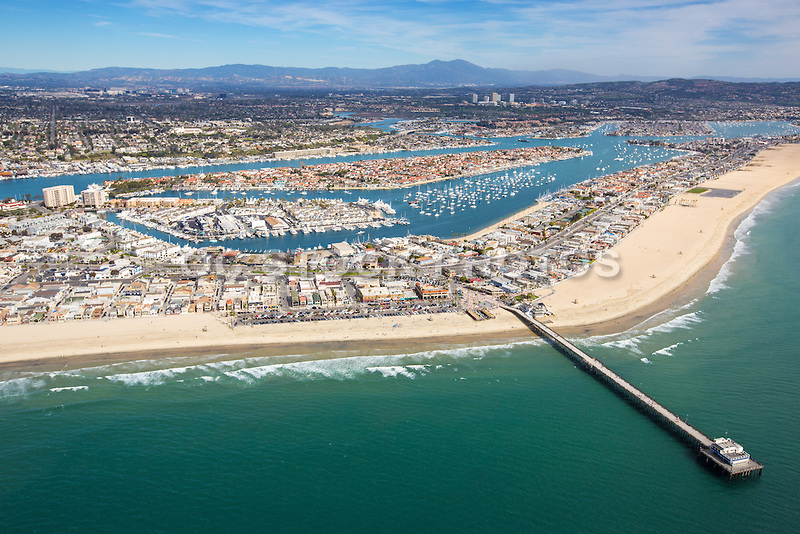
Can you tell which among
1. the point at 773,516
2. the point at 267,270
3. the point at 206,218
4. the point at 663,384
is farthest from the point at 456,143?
the point at 773,516

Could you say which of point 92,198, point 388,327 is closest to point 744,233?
point 388,327

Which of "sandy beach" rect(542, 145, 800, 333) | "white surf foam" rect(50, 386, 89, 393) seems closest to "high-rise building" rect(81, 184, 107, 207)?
"white surf foam" rect(50, 386, 89, 393)

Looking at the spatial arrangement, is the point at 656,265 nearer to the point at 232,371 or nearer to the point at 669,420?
the point at 669,420

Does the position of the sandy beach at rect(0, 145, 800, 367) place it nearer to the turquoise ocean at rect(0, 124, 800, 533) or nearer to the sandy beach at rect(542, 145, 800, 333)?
the sandy beach at rect(542, 145, 800, 333)

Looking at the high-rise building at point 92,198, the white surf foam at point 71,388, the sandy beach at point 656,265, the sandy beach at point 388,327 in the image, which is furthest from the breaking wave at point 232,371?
the high-rise building at point 92,198

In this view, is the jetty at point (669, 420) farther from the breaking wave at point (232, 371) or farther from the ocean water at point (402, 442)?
the breaking wave at point (232, 371)

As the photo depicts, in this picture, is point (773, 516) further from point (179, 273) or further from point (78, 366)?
point (179, 273)
